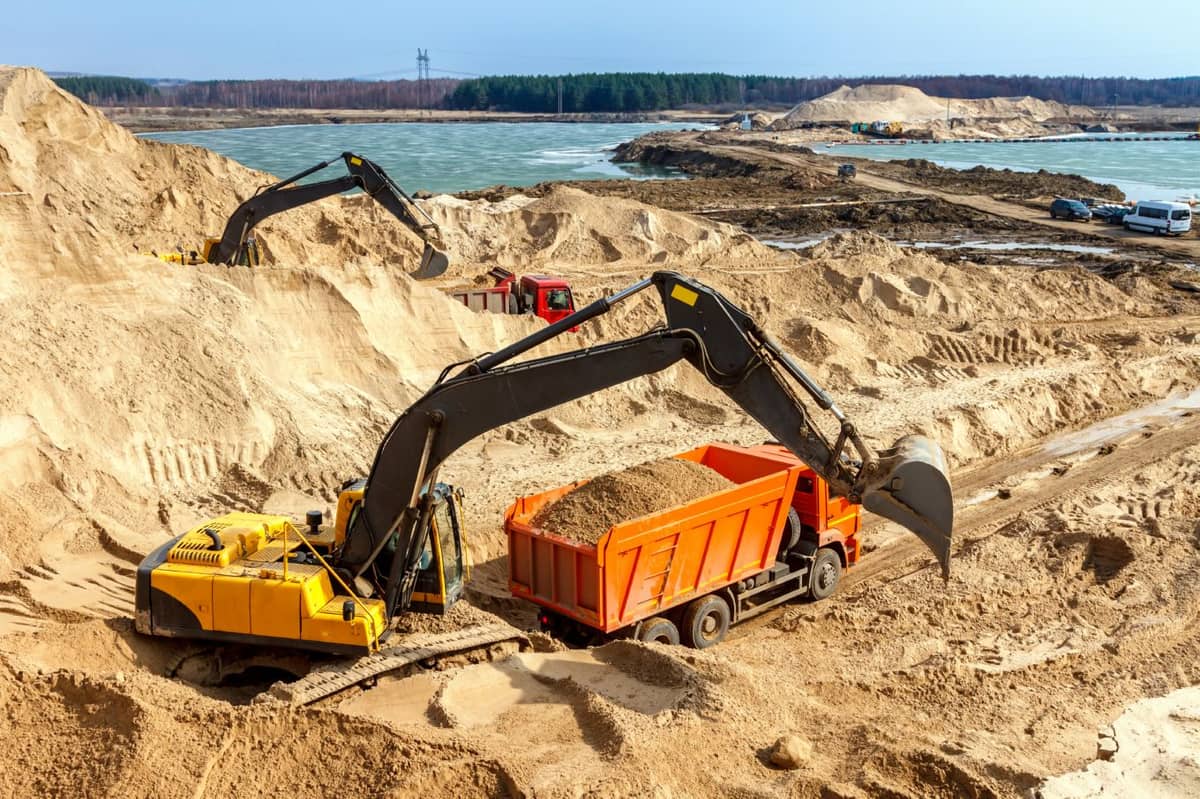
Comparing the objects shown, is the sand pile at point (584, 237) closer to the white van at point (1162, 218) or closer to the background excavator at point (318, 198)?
the background excavator at point (318, 198)


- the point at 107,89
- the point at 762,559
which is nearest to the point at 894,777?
the point at 762,559

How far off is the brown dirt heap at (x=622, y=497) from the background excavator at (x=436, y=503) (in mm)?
1254

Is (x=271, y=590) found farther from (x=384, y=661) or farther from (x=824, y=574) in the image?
(x=824, y=574)

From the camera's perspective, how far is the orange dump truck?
10.7 m

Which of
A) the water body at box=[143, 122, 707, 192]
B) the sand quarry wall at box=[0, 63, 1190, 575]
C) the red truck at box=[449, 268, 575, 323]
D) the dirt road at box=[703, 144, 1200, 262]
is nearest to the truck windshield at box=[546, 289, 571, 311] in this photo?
the red truck at box=[449, 268, 575, 323]

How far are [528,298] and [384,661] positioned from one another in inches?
567

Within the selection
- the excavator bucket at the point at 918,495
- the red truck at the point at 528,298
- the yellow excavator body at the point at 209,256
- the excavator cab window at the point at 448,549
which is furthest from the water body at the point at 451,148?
the excavator bucket at the point at 918,495

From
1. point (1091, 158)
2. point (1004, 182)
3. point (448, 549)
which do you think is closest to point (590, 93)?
point (1091, 158)

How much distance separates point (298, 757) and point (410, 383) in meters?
11.0

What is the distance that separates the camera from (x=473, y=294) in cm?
2306

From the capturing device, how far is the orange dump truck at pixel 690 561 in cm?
1067

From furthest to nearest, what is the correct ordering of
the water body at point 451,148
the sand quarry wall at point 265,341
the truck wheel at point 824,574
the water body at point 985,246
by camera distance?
→ 1. the water body at point 451,148
2. the water body at point 985,246
3. the sand quarry wall at point 265,341
4. the truck wheel at point 824,574

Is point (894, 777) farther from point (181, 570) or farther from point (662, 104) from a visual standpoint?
point (662, 104)

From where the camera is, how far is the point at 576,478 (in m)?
16.6
